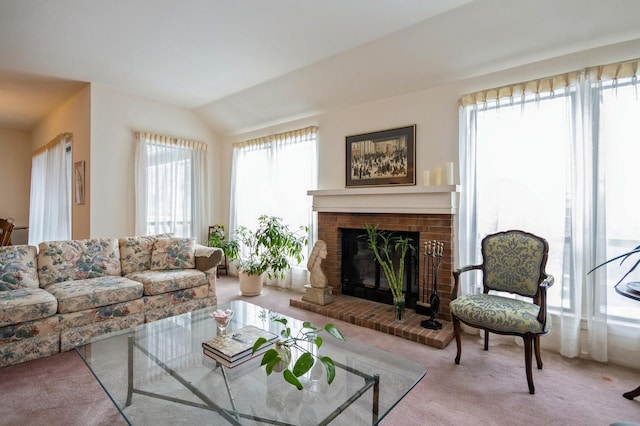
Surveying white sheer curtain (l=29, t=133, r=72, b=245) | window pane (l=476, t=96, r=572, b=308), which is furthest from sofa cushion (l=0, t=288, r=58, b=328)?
window pane (l=476, t=96, r=572, b=308)

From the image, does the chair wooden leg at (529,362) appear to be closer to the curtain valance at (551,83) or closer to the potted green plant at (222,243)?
the curtain valance at (551,83)

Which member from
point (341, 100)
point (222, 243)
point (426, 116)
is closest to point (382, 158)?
point (426, 116)

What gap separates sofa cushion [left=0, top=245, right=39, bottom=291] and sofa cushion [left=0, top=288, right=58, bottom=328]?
0.14 m

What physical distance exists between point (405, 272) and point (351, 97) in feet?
7.05

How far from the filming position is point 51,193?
17.6ft

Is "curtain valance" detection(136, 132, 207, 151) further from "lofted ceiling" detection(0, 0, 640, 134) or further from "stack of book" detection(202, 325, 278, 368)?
"stack of book" detection(202, 325, 278, 368)

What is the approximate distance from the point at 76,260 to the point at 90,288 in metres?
0.55

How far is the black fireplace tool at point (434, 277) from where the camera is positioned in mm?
2911

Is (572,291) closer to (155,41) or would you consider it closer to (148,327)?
(148,327)

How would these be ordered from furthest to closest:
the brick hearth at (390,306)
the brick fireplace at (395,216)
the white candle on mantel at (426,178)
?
the white candle on mantel at (426,178) < the brick fireplace at (395,216) < the brick hearth at (390,306)

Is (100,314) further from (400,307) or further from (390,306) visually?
(390,306)

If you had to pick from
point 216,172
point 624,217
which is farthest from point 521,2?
point 216,172

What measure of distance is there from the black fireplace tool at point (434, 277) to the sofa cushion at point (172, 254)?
2.54 meters

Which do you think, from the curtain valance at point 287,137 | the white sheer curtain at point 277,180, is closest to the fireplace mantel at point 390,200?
the white sheer curtain at point 277,180
